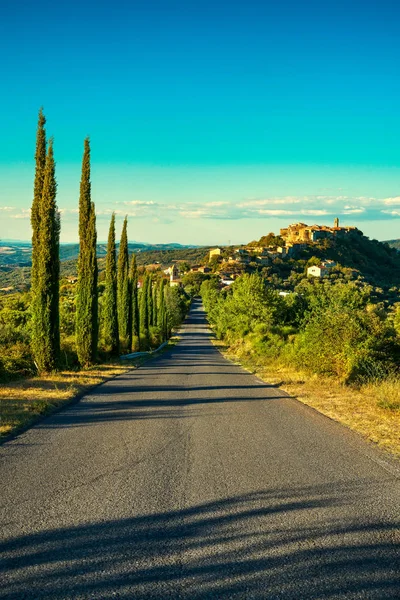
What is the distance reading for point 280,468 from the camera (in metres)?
6.32

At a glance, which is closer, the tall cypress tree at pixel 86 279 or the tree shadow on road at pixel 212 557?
the tree shadow on road at pixel 212 557

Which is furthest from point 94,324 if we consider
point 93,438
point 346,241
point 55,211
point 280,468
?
point 346,241

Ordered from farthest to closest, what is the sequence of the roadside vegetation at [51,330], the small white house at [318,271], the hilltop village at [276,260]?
the hilltop village at [276,260]
the small white house at [318,271]
the roadside vegetation at [51,330]

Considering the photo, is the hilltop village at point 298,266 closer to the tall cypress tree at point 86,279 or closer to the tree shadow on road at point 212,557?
the tall cypress tree at point 86,279

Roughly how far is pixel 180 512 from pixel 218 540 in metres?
0.71

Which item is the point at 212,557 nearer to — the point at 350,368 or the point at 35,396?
the point at 35,396

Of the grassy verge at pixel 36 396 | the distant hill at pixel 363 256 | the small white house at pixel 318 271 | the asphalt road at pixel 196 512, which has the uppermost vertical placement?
the distant hill at pixel 363 256

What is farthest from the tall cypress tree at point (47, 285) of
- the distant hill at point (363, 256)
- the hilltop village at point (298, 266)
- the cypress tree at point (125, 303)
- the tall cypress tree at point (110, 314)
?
the distant hill at point (363, 256)

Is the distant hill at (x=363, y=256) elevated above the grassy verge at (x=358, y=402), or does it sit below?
above

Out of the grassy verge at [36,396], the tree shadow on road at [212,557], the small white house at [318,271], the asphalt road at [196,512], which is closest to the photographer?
the tree shadow on road at [212,557]

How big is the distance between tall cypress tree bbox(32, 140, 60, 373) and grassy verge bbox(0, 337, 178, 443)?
1042mm

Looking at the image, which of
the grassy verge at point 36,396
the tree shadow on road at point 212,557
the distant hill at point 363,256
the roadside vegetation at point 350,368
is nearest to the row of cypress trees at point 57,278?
the grassy verge at point 36,396

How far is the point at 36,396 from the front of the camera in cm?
1133

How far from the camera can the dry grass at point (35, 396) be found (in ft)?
28.5
